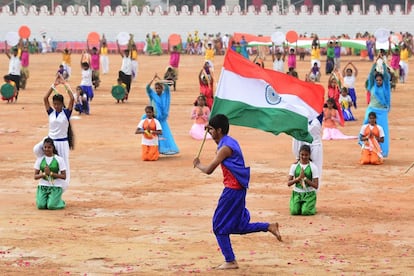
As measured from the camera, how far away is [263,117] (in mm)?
10688

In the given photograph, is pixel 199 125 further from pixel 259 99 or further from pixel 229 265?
pixel 229 265

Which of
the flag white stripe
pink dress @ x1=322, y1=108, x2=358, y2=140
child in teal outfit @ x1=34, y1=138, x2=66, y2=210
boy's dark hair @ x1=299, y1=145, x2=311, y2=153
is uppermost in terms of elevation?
the flag white stripe

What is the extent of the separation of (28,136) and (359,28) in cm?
4634

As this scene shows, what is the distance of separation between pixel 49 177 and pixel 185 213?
169 centimetres

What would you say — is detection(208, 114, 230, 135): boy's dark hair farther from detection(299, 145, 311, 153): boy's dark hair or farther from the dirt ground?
detection(299, 145, 311, 153): boy's dark hair

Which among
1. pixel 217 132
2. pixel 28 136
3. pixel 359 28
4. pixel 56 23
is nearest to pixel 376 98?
pixel 28 136

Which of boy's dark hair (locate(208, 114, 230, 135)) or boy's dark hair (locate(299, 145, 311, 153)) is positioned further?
boy's dark hair (locate(299, 145, 311, 153))

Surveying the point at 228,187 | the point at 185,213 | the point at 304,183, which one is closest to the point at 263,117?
the point at 228,187

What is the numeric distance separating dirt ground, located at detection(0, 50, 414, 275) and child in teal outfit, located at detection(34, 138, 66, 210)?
0.20m

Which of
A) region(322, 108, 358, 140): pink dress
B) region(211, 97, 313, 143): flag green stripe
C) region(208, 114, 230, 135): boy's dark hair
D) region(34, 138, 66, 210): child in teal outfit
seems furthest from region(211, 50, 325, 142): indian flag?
region(322, 108, 358, 140): pink dress

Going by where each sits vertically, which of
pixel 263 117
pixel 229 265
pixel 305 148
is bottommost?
pixel 229 265

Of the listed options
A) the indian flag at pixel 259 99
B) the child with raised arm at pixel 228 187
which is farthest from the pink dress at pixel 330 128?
the child with raised arm at pixel 228 187

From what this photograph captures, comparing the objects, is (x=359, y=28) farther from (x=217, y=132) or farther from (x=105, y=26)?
(x=217, y=132)

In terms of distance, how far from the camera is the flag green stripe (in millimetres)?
10484
